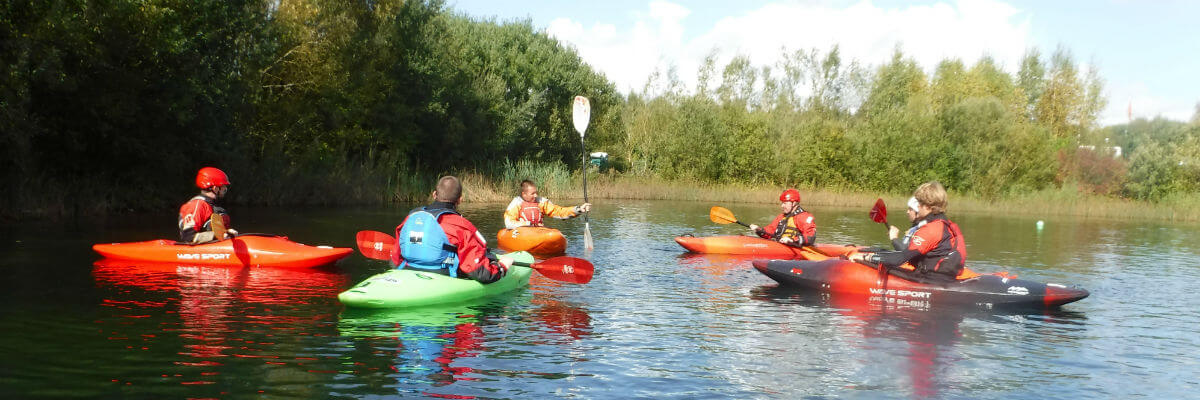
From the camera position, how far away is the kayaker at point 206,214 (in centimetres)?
984

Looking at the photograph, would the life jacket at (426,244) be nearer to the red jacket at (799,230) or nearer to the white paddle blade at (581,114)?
the red jacket at (799,230)

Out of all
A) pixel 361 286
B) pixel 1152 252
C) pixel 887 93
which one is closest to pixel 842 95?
pixel 887 93

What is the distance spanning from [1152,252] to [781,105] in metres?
22.5

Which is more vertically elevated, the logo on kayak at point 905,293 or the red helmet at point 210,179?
the red helmet at point 210,179

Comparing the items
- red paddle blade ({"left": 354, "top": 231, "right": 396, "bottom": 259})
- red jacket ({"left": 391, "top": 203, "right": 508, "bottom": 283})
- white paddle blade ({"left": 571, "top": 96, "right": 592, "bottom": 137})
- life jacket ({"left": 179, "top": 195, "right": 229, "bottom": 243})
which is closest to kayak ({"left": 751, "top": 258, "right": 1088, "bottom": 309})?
red jacket ({"left": 391, "top": 203, "right": 508, "bottom": 283})

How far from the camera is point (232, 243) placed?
33.2ft

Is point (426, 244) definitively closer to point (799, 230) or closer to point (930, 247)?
point (930, 247)

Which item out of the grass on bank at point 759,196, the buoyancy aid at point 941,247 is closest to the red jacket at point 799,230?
the buoyancy aid at point 941,247

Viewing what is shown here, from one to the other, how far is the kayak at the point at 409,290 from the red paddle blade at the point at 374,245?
2407 mm

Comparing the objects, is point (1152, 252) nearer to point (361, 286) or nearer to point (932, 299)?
point (932, 299)

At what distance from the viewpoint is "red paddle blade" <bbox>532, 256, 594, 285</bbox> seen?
8.96 metres

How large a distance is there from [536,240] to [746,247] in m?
3.03

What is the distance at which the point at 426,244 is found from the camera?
7.89 meters

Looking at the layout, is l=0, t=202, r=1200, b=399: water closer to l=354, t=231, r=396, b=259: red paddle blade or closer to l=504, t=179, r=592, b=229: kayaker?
l=354, t=231, r=396, b=259: red paddle blade
